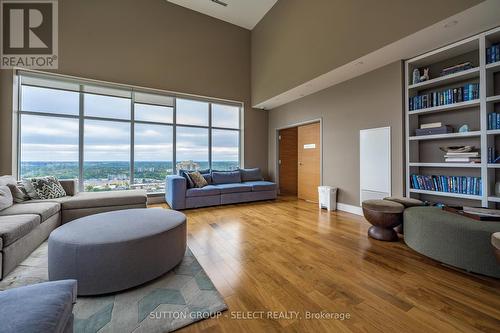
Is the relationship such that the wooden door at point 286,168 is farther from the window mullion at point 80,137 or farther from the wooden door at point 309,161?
the window mullion at point 80,137

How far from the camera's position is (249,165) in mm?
6531

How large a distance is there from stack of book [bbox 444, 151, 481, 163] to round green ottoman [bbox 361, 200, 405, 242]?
1107 millimetres

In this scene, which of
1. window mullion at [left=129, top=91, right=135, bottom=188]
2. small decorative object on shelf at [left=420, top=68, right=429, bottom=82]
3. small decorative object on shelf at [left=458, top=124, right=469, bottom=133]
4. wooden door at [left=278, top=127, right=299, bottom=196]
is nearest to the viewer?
small decorative object on shelf at [left=458, top=124, right=469, bottom=133]

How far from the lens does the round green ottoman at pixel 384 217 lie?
8.60ft

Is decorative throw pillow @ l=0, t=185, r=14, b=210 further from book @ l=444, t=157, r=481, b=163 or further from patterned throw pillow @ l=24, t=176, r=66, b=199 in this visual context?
book @ l=444, t=157, r=481, b=163

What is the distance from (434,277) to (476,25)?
3047 mm

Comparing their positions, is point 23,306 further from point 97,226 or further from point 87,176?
point 87,176

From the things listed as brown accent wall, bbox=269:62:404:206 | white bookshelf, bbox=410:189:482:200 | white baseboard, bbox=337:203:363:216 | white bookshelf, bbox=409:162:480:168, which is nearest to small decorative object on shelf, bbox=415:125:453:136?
brown accent wall, bbox=269:62:404:206

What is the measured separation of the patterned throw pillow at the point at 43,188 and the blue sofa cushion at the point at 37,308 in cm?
317

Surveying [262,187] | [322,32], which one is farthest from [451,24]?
[262,187]

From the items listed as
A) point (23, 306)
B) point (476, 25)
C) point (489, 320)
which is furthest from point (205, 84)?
point (489, 320)

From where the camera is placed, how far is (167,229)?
190 centimetres

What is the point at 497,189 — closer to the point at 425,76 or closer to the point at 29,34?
the point at 425,76

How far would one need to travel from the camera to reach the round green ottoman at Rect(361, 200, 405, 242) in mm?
2621
